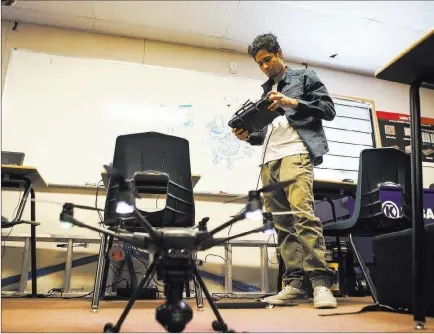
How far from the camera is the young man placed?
5.44ft

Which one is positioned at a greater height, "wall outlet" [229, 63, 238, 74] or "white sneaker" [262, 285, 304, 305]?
"wall outlet" [229, 63, 238, 74]

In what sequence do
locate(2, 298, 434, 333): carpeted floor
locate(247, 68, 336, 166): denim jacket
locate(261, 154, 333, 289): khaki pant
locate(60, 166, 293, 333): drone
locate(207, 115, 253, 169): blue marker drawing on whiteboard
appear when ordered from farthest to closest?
locate(207, 115, 253, 169): blue marker drawing on whiteboard → locate(247, 68, 336, 166): denim jacket → locate(261, 154, 333, 289): khaki pant → locate(2, 298, 434, 333): carpeted floor → locate(60, 166, 293, 333): drone

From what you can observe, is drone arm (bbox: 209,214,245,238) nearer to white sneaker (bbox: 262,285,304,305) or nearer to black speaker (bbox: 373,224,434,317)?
black speaker (bbox: 373,224,434,317)

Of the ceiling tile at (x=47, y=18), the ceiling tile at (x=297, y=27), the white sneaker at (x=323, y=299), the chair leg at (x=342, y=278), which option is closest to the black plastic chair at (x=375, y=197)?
the white sneaker at (x=323, y=299)

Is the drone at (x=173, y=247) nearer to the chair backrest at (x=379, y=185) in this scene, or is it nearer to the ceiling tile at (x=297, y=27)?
the chair backrest at (x=379, y=185)

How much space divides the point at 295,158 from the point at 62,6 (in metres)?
2.41

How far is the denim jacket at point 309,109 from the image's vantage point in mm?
1784

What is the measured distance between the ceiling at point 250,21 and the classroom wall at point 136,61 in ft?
0.28

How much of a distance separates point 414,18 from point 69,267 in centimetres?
333

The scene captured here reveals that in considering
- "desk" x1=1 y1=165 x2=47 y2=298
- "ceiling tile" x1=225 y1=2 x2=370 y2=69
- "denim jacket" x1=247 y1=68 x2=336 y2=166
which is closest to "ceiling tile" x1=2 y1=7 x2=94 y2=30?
"ceiling tile" x1=225 y1=2 x2=370 y2=69

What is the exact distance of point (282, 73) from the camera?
1.98 m

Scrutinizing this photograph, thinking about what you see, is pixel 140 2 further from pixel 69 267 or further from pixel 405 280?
pixel 405 280

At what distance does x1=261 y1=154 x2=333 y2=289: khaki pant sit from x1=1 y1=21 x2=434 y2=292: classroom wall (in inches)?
47.1

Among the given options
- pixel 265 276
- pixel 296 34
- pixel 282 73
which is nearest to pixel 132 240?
pixel 282 73
